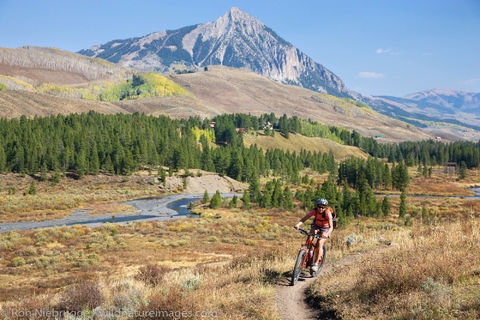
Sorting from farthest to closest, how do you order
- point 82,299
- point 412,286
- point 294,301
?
point 82,299 < point 294,301 < point 412,286

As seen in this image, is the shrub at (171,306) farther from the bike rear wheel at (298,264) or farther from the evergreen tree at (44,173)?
the evergreen tree at (44,173)

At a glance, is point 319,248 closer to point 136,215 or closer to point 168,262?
point 168,262

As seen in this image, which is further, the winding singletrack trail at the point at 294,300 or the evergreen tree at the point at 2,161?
the evergreen tree at the point at 2,161

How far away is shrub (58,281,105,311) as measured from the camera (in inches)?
450

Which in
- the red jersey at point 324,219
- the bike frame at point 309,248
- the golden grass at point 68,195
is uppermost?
the red jersey at point 324,219

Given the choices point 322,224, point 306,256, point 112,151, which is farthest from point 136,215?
point 322,224

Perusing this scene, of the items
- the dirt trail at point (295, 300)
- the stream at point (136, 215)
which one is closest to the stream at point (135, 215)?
the stream at point (136, 215)

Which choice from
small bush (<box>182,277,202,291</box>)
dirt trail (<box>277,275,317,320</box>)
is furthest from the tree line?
dirt trail (<box>277,275,317,320</box>)

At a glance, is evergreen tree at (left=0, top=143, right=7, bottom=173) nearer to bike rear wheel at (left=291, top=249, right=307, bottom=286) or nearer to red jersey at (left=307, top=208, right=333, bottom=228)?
bike rear wheel at (left=291, top=249, right=307, bottom=286)

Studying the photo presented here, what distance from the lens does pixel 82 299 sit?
11.8 m

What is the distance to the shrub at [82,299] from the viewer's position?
11438 mm

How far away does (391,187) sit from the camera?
443ft

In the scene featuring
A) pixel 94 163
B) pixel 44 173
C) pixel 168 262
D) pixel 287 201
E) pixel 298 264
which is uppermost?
pixel 298 264

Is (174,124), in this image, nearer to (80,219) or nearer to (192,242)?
(80,219)
